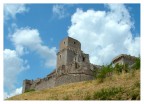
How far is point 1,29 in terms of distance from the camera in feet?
35.5

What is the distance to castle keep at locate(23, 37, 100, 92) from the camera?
36.2 meters

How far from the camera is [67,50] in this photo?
169ft

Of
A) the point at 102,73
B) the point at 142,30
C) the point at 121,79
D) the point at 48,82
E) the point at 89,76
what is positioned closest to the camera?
the point at 142,30

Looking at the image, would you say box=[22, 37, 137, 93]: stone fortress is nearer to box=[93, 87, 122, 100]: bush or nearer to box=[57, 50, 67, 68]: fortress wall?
box=[57, 50, 67, 68]: fortress wall

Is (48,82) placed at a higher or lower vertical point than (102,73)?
higher

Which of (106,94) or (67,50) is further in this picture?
(67,50)

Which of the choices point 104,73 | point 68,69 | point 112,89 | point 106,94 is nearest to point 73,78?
point 68,69

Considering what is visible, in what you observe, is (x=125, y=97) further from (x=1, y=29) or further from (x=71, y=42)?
(x=71, y=42)

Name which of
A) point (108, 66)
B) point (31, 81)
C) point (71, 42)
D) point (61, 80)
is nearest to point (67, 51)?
point (71, 42)

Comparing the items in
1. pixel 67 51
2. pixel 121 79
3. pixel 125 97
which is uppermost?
pixel 67 51

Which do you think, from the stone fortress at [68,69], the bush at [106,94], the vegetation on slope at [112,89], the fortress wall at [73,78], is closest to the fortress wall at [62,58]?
the stone fortress at [68,69]

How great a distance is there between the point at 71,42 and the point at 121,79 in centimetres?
3689

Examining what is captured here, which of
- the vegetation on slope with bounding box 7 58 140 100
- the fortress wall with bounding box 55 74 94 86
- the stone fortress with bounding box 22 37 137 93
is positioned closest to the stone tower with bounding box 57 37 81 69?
the stone fortress with bounding box 22 37 137 93

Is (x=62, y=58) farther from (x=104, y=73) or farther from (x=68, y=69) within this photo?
(x=104, y=73)
